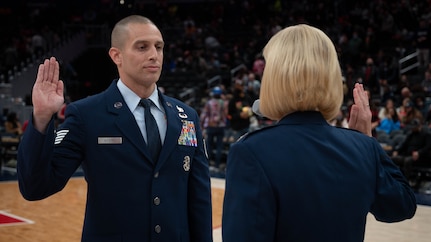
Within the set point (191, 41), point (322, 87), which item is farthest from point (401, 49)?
point (322, 87)

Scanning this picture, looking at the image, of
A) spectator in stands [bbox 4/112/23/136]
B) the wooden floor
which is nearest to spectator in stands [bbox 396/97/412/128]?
the wooden floor

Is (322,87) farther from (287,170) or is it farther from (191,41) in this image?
(191,41)

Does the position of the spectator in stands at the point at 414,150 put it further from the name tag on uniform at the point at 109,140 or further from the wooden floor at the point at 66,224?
the name tag on uniform at the point at 109,140

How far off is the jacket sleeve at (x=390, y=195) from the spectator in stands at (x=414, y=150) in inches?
341

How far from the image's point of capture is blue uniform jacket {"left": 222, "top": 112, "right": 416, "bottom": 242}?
2.00 meters

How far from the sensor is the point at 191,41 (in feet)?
75.6

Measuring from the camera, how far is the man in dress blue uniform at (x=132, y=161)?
304cm

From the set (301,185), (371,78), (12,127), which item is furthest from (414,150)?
(301,185)

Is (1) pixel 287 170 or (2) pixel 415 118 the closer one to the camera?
(1) pixel 287 170

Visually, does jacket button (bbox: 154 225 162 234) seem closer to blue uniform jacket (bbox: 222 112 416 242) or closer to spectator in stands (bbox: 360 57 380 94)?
blue uniform jacket (bbox: 222 112 416 242)

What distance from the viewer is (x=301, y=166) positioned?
6.75 ft

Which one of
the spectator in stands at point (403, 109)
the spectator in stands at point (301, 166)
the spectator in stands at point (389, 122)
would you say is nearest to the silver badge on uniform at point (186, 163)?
the spectator in stands at point (301, 166)

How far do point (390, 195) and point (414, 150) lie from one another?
29.5 feet

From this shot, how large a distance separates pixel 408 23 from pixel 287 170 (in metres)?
18.6
